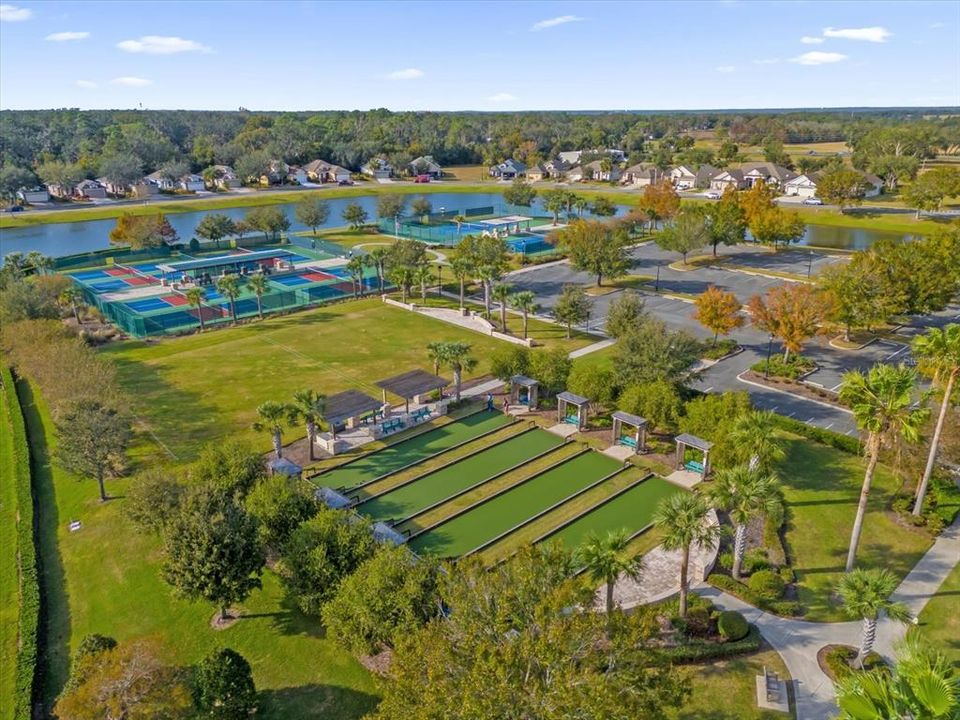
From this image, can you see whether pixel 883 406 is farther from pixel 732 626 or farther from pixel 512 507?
pixel 512 507

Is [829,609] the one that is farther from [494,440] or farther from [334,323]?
[334,323]

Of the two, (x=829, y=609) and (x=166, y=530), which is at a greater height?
(x=166, y=530)

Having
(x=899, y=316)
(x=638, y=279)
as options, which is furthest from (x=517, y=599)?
(x=638, y=279)

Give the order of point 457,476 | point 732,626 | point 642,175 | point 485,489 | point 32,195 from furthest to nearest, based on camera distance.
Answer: point 642,175 < point 32,195 < point 457,476 < point 485,489 < point 732,626

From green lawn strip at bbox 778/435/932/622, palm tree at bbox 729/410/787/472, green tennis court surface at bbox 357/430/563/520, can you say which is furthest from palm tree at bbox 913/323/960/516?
green tennis court surface at bbox 357/430/563/520

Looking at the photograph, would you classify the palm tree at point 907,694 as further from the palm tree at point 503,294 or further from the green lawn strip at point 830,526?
the palm tree at point 503,294

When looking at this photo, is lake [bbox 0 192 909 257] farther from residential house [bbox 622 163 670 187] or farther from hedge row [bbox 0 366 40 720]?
hedge row [bbox 0 366 40 720]

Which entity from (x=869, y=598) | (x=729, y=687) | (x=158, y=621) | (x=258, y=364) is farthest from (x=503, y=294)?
(x=869, y=598)
